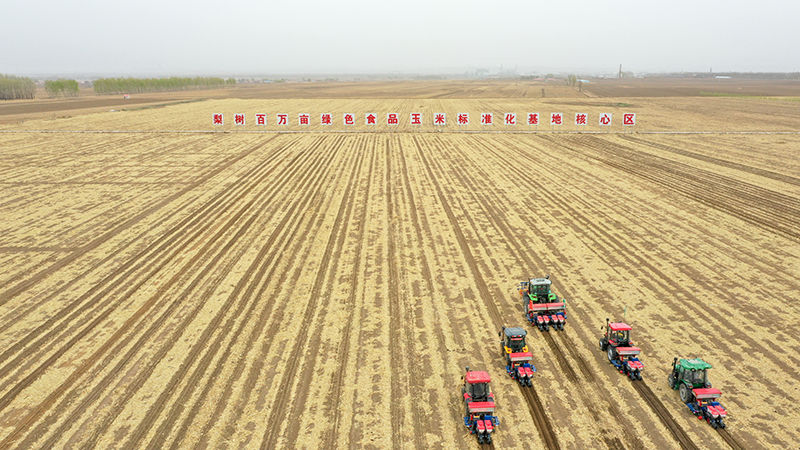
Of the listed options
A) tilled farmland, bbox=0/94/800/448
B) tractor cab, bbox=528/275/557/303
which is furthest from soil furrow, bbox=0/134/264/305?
tractor cab, bbox=528/275/557/303

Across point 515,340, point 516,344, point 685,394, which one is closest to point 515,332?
point 515,340

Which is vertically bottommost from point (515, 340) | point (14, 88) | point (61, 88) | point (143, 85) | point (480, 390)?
point (480, 390)

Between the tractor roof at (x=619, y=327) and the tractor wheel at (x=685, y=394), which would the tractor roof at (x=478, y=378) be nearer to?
the tractor roof at (x=619, y=327)

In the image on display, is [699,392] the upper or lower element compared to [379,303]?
lower

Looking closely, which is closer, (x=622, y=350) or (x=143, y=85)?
(x=622, y=350)

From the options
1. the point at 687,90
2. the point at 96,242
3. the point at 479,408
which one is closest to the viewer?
the point at 479,408

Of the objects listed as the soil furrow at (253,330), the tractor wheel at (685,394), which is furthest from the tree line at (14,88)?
the tractor wheel at (685,394)

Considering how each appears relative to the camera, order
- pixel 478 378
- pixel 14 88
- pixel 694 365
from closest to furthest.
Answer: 1. pixel 478 378
2. pixel 694 365
3. pixel 14 88

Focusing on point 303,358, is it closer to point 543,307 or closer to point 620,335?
point 543,307
